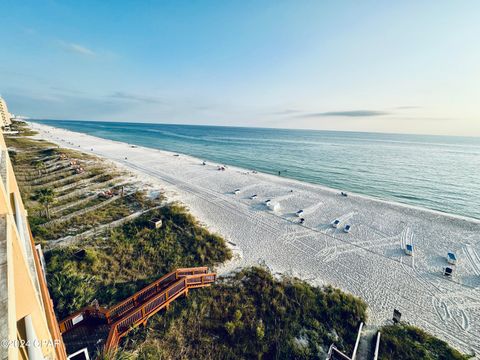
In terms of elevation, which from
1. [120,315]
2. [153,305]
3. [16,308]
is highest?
[16,308]

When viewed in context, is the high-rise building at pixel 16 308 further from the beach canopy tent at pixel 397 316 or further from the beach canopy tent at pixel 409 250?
the beach canopy tent at pixel 409 250

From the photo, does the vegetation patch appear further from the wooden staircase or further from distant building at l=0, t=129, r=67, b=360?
distant building at l=0, t=129, r=67, b=360

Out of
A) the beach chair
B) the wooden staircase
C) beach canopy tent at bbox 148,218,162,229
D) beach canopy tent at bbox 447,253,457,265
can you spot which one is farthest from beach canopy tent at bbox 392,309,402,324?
beach canopy tent at bbox 148,218,162,229

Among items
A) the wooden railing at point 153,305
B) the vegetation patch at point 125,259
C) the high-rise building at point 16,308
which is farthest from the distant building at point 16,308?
the vegetation patch at point 125,259

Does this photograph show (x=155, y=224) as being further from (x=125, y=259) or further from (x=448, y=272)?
(x=448, y=272)

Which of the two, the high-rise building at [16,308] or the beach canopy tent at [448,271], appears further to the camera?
the beach canopy tent at [448,271]

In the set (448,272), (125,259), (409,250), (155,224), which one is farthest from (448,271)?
(125,259)
